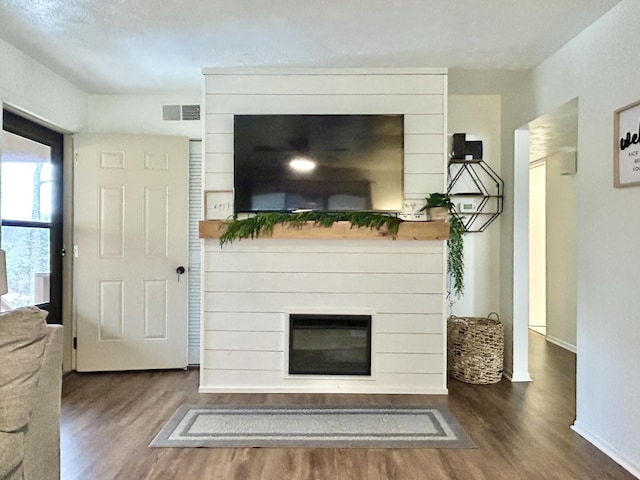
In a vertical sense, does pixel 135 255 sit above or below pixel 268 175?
below

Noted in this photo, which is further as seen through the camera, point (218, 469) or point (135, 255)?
point (135, 255)

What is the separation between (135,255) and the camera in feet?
13.3

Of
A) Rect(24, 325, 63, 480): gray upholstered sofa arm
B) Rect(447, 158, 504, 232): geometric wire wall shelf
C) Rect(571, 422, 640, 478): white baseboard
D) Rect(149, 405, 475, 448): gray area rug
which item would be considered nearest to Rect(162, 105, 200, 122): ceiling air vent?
Rect(447, 158, 504, 232): geometric wire wall shelf

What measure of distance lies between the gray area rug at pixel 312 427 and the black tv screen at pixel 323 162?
1443 mm

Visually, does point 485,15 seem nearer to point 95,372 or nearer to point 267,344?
point 267,344

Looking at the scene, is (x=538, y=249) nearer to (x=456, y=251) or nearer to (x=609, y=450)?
(x=456, y=251)

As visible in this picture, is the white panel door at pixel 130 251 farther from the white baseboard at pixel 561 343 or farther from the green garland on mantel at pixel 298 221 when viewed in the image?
the white baseboard at pixel 561 343

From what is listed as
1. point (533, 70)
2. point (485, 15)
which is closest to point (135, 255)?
point (485, 15)

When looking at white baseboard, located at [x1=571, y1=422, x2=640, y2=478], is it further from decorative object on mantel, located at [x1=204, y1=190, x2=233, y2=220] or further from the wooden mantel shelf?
decorative object on mantel, located at [x1=204, y1=190, x2=233, y2=220]

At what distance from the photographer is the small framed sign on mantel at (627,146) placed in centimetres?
235

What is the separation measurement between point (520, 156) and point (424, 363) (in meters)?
1.88

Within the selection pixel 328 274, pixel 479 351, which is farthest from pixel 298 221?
pixel 479 351

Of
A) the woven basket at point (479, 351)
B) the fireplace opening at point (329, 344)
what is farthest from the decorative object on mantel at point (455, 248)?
the fireplace opening at point (329, 344)

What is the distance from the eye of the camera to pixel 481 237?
13.6 feet
